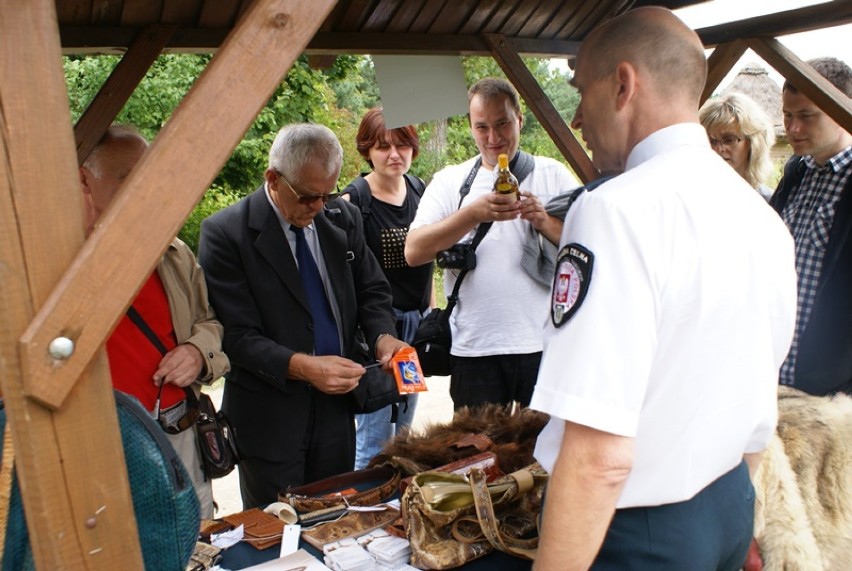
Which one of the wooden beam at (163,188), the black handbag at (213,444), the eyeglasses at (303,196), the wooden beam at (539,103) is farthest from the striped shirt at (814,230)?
the wooden beam at (163,188)

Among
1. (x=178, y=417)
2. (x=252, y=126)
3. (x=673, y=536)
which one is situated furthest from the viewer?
(x=252, y=126)

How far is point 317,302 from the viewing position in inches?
115

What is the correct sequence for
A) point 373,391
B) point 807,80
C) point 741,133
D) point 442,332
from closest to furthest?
point 807,80 → point 373,391 → point 442,332 → point 741,133

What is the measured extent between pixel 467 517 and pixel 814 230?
208cm

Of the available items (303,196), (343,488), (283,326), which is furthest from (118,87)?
(343,488)

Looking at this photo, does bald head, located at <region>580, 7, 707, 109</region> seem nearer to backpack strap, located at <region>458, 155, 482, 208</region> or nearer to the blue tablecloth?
the blue tablecloth

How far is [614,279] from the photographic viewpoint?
1.28m

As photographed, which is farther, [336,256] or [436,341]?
[436,341]

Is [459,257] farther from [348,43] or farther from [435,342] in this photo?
[348,43]

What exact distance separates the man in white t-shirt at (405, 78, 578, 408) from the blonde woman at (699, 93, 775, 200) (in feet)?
2.71

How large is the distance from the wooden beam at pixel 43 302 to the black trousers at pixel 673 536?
95 cm

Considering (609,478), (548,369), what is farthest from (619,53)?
(609,478)

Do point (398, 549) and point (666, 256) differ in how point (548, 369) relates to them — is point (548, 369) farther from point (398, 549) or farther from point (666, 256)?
point (398, 549)

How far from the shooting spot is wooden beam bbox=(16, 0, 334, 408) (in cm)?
114
